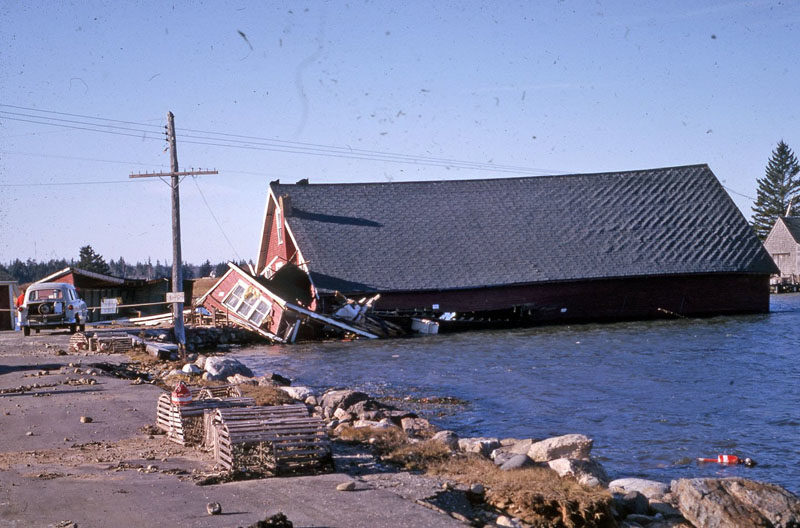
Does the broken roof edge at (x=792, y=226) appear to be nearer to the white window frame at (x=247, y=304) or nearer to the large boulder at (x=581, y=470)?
the white window frame at (x=247, y=304)

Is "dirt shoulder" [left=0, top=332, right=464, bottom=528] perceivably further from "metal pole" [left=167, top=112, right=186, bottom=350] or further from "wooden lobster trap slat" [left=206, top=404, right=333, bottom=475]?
"metal pole" [left=167, top=112, right=186, bottom=350]

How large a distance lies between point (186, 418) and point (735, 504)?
23.0 feet

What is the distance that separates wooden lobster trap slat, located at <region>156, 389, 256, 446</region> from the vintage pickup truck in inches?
886

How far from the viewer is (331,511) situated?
26.4ft

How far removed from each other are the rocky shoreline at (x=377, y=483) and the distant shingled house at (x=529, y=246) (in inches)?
909

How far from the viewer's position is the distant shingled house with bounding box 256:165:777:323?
124 feet

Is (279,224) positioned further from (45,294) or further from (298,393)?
(298,393)

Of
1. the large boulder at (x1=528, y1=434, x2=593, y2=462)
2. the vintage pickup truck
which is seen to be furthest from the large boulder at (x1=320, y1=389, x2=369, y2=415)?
the vintage pickup truck

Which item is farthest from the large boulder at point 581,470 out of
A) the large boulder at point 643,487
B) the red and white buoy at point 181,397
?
the red and white buoy at point 181,397

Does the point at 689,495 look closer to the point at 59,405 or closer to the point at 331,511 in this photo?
the point at 331,511

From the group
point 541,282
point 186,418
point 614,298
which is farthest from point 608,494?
point 614,298

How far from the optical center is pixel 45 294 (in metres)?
33.1

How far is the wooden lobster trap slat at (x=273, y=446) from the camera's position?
9656mm

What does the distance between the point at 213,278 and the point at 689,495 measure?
58.9 meters
